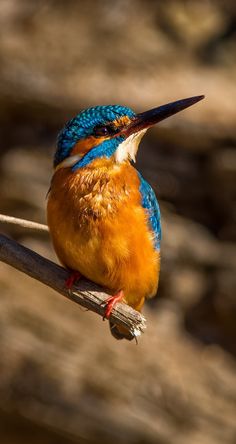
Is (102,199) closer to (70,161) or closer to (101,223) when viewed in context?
(101,223)

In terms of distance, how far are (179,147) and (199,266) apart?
4.16 feet

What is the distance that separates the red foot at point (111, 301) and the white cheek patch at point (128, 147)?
69cm

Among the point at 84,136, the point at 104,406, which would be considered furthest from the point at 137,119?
the point at 104,406

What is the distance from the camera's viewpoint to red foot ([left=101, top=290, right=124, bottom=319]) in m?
4.56

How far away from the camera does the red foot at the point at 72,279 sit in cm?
458

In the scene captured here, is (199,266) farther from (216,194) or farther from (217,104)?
(217,104)

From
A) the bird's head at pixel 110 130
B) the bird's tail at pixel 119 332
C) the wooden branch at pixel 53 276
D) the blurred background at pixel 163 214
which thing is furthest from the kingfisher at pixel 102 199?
the blurred background at pixel 163 214

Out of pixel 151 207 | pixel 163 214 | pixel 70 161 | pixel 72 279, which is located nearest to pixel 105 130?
pixel 70 161

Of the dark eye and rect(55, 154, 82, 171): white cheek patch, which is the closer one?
the dark eye

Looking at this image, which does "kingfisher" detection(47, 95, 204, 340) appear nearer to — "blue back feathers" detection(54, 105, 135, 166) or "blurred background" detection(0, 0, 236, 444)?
"blue back feathers" detection(54, 105, 135, 166)

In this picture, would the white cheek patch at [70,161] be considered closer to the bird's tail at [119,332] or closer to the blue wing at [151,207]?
the blue wing at [151,207]

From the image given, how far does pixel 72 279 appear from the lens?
4742 millimetres

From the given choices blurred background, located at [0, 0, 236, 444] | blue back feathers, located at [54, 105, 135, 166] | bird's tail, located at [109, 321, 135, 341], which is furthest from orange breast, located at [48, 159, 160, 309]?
blurred background, located at [0, 0, 236, 444]

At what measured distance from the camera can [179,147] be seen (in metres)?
10.0
